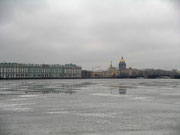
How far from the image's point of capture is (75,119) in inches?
461

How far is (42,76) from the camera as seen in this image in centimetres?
15712

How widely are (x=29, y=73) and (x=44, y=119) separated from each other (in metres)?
146

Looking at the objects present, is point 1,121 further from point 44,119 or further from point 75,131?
point 75,131

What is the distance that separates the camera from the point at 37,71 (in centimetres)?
15825

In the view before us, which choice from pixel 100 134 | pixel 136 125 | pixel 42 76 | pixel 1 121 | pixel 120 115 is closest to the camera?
pixel 100 134

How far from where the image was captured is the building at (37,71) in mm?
145625

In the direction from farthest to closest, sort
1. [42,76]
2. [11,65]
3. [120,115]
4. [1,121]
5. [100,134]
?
1. [42,76]
2. [11,65]
3. [120,115]
4. [1,121]
5. [100,134]

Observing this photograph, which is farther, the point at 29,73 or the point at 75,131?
the point at 29,73

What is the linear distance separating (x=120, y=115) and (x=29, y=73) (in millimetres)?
145827

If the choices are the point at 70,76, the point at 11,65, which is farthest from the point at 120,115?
the point at 70,76

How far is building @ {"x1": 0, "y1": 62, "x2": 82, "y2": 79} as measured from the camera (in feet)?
478

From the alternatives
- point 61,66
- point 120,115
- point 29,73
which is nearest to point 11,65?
point 29,73

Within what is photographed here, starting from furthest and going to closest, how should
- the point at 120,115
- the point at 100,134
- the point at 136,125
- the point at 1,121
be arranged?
1. the point at 120,115
2. the point at 1,121
3. the point at 136,125
4. the point at 100,134

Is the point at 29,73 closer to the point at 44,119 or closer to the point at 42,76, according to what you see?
the point at 42,76
